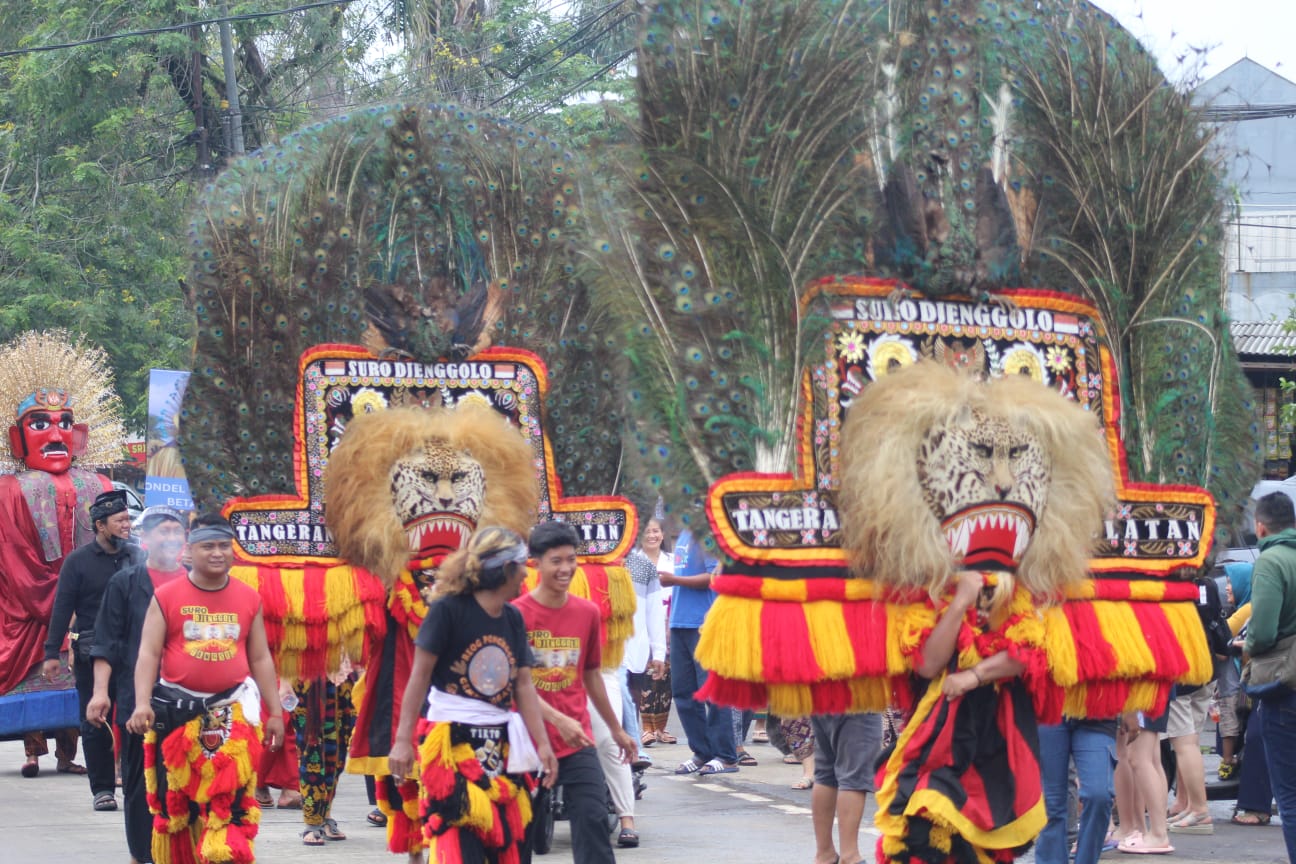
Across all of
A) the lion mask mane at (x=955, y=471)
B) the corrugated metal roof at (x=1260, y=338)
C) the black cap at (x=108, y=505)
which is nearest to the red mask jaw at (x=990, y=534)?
the lion mask mane at (x=955, y=471)

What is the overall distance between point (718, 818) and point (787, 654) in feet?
15.7

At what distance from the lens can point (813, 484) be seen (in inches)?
268

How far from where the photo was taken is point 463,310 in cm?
973

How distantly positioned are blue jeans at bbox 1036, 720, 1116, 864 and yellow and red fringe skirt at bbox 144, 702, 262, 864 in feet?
11.4

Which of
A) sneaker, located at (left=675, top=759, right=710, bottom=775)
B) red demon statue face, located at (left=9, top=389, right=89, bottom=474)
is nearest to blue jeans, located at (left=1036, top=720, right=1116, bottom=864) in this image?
sneaker, located at (left=675, top=759, right=710, bottom=775)

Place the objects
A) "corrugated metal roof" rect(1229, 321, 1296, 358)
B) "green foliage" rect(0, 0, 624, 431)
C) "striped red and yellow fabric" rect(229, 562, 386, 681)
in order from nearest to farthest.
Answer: "striped red and yellow fabric" rect(229, 562, 386, 681) < "corrugated metal roof" rect(1229, 321, 1296, 358) < "green foliage" rect(0, 0, 624, 431)

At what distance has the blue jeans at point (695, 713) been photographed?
13.1 m

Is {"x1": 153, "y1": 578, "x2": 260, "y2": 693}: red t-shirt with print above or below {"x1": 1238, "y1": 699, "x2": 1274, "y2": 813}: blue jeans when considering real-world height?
above

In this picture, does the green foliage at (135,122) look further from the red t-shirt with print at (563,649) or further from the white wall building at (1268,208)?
the red t-shirt with print at (563,649)

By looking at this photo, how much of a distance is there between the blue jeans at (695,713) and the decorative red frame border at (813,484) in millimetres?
5936

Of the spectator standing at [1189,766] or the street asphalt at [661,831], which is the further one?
the spectator standing at [1189,766]

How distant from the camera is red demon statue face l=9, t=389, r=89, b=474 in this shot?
44.3 feet

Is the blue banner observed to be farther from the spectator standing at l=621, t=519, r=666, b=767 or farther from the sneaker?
the sneaker

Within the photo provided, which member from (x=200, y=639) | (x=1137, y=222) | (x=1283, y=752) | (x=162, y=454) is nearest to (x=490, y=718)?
(x=200, y=639)
